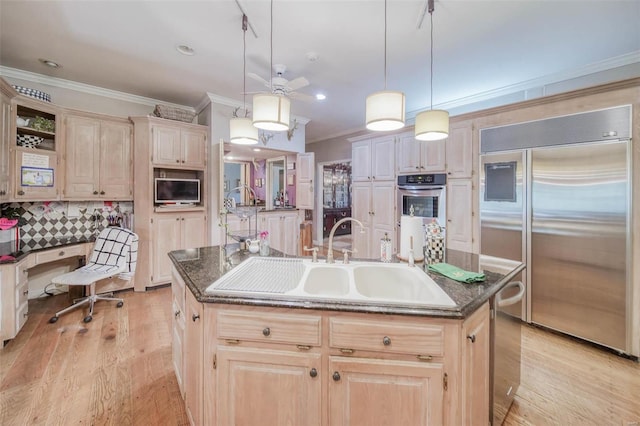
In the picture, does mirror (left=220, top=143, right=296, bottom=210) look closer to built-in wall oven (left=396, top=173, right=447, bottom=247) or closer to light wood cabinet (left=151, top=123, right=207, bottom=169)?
light wood cabinet (left=151, top=123, right=207, bottom=169)

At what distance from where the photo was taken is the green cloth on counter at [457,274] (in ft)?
4.53

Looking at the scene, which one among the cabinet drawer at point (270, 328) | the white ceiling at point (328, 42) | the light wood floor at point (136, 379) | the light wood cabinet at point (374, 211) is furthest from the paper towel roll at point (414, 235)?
the light wood cabinet at point (374, 211)

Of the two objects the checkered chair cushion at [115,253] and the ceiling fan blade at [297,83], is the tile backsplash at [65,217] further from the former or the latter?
the ceiling fan blade at [297,83]

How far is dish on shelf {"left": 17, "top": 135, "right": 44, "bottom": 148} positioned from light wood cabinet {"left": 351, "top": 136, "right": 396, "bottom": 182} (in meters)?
4.11

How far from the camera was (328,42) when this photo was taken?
251cm

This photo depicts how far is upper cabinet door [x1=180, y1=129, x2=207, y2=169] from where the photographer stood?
12.5 feet

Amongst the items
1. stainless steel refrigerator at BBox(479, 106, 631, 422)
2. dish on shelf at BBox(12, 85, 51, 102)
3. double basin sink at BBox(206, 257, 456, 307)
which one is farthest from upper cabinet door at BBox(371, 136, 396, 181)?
dish on shelf at BBox(12, 85, 51, 102)

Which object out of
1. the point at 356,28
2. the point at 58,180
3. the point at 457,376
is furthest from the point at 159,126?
the point at 457,376

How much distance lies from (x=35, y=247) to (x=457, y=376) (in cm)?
406

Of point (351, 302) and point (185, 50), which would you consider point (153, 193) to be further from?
point (351, 302)

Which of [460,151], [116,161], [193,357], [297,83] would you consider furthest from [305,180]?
[193,357]

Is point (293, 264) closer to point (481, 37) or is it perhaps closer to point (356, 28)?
point (356, 28)

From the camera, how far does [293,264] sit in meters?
1.72

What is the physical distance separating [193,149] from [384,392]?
3893mm
